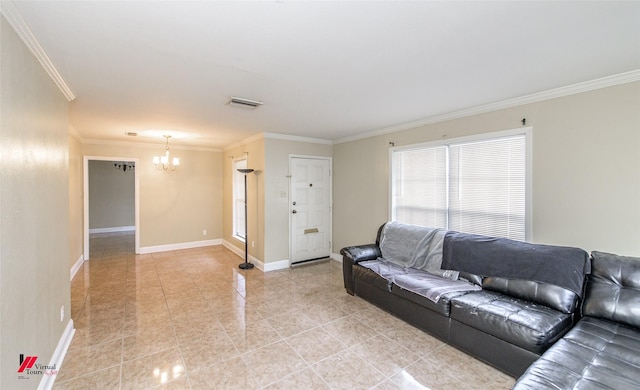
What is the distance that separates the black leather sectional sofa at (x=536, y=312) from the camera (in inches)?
67.1

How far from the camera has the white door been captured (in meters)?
5.31

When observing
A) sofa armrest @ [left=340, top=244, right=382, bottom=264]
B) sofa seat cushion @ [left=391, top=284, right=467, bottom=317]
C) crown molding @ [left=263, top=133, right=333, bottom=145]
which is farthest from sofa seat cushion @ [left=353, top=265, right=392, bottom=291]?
crown molding @ [left=263, top=133, right=333, bottom=145]

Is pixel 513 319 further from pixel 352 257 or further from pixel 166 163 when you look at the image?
pixel 166 163

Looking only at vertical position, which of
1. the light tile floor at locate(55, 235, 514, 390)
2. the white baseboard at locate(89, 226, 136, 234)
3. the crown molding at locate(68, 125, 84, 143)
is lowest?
the light tile floor at locate(55, 235, 514, 390)

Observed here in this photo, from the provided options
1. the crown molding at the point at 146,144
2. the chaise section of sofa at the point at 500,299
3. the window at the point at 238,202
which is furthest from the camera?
the window at the point at 238,202

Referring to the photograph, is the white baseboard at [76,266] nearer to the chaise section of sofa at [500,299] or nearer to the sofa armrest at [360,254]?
the sofa armrest at [360,254]

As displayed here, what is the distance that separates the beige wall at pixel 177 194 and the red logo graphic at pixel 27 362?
4.73 meters

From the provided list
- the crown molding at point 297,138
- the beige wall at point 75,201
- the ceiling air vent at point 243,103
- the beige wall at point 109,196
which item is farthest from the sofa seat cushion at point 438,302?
the beige wall at point 109,196

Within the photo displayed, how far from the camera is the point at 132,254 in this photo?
6043mm

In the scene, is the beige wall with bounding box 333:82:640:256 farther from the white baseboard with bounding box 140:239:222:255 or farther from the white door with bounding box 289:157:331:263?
the white baseboard with bounding box 140:239:222:255

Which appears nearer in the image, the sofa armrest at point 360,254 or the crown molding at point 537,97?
the crown molding at point 537,97

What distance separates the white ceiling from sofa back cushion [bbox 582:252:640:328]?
1593mm

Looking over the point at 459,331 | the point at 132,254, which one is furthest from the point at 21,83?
the point at 132,254

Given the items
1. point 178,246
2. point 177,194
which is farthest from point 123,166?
point 178,246
